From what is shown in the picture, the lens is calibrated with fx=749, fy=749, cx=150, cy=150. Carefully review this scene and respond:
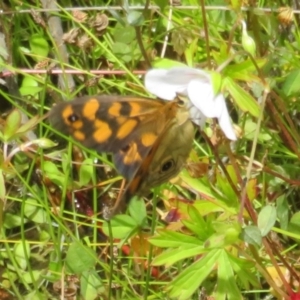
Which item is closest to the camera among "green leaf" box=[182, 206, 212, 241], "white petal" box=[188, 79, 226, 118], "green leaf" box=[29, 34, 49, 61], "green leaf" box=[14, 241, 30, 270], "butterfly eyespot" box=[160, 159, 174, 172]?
"white petal" box=[188, 79, 226, 118]

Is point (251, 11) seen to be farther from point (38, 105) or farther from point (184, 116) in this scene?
point (38, 105)

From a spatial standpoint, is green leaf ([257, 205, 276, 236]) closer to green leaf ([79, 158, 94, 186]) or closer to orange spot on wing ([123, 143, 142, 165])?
orange spot on wing ([123, 143, 142, 165])

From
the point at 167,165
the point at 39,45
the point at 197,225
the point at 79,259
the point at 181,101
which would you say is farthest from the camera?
the point at 39,45

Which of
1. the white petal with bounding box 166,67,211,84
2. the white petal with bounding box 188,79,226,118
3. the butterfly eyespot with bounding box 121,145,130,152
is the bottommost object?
the butterfly eyespot with bounding box 121,145,130,152

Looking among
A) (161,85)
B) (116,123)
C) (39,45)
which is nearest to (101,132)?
(116,123)

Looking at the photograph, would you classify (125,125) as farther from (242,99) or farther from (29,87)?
(29,87)

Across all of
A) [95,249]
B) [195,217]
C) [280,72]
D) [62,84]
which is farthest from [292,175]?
[62,84]

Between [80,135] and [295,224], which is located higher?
[80,135]

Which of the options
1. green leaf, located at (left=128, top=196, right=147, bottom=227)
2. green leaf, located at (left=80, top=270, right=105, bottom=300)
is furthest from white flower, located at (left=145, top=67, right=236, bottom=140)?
green leaf, located at (left=80, top=270, right=105, bottom=300)

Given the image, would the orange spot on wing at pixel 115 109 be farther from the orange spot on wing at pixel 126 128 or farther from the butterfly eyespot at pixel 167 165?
the butterfly eyespot at pixel 167 165
